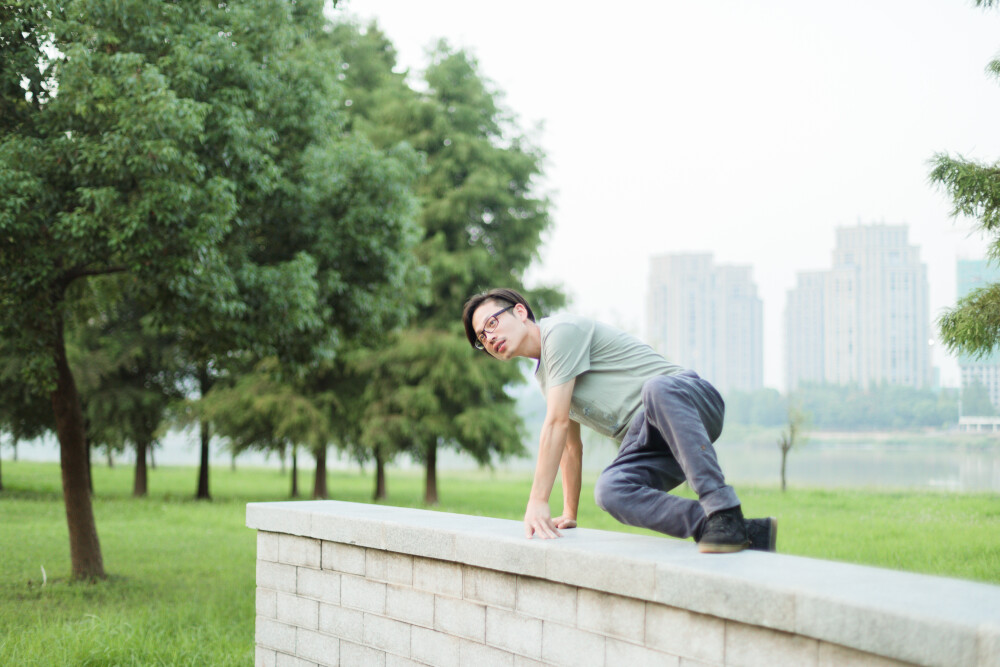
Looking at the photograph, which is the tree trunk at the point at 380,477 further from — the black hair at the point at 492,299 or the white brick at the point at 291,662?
the black hair at the point at 492,299

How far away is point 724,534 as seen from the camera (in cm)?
309

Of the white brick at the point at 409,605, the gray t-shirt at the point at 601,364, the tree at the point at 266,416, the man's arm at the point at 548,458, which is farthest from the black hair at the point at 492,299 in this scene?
the tree at the point at 266,416

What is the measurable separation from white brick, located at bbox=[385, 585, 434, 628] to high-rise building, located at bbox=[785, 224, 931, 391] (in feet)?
76.2

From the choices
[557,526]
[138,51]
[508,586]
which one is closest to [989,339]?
[557,526]

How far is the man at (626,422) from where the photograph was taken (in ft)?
10.6

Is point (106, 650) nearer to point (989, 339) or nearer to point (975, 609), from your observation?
point (975, 609)

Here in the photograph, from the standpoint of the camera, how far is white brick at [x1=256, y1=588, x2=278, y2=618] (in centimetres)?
471

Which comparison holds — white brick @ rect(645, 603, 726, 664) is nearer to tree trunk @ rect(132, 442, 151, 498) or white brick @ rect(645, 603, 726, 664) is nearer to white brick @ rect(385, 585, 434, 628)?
white brick @ rect(385, 585, 434, 628)

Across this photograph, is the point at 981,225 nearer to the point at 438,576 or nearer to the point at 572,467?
the point at 572,467

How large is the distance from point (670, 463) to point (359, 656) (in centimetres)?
180

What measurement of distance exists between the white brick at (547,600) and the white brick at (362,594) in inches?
38.0

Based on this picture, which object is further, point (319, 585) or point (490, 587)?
point (319, 585)

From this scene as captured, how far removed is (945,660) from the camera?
2.05m

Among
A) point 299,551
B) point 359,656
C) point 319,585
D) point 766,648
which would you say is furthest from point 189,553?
point 766,648
